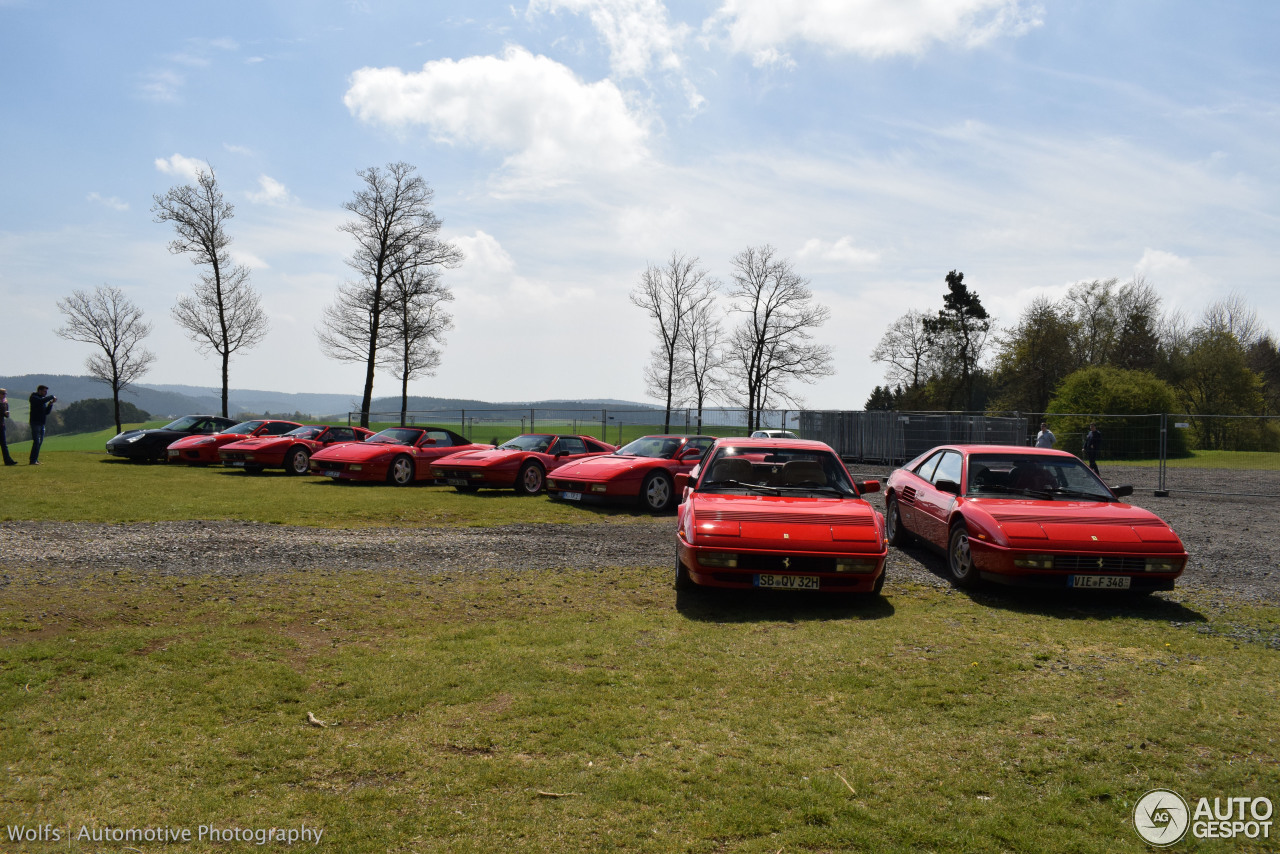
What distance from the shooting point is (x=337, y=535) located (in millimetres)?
9727

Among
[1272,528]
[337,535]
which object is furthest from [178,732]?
[1272,528]

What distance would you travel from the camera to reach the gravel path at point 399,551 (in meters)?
7.50

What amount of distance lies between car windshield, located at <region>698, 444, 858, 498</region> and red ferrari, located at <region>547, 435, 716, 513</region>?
509 cm

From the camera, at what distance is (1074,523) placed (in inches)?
273

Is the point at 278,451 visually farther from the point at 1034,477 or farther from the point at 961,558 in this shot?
the point at 1034,477

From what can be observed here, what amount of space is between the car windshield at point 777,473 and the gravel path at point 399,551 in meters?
1.16

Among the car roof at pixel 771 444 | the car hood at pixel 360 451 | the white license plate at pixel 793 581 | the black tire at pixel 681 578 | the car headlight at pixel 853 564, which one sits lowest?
the black tire at pixel 681 578

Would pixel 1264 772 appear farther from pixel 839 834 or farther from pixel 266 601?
pixel 266 601

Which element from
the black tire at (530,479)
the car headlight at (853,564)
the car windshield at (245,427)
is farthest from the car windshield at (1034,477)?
the car windshield at (245,427)

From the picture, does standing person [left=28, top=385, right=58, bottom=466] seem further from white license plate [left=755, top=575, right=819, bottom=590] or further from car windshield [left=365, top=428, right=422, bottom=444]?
white license plate [left=755, top=575, right=819, bottom=590]

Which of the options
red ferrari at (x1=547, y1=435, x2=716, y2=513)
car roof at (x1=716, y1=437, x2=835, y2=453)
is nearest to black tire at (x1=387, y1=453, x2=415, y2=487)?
red ferrari at (x1=547, y1=435, x2=716, y2=513)

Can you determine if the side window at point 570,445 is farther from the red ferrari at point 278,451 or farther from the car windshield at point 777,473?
the car windshield at point 777,473

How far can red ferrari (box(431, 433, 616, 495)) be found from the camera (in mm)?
15633
